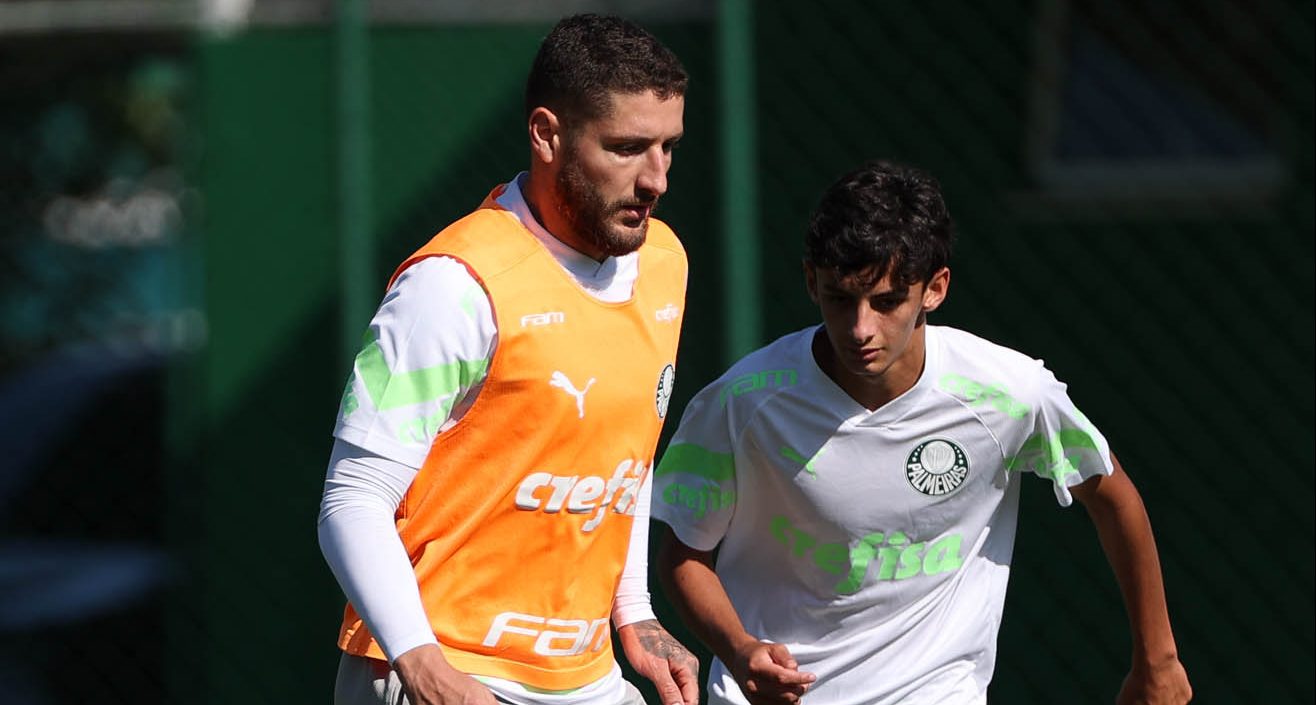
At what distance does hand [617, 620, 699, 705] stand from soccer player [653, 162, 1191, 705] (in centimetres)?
7

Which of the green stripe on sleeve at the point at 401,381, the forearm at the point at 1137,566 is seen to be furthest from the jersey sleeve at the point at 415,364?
the forearm at the point at 1137,566

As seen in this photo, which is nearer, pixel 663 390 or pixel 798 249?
pixel 663 390

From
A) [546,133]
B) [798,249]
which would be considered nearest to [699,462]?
[546,133]

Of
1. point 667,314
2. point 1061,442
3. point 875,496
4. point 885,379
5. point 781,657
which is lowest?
point 781,657

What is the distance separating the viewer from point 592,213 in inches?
112

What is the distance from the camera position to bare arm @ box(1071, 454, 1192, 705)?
313 cm

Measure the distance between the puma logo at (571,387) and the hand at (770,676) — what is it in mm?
520

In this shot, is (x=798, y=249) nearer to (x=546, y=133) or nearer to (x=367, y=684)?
(x=546, y=133)

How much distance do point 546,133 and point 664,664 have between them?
0.95 meters

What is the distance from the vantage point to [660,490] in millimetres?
3318

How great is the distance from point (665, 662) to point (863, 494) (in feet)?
1.60

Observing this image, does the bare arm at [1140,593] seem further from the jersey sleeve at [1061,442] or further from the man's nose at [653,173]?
the man's nose at [653,173]

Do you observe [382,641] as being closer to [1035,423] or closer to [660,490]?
[660,490]

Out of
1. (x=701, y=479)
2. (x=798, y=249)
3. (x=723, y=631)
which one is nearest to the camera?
(x=723, y=631)
